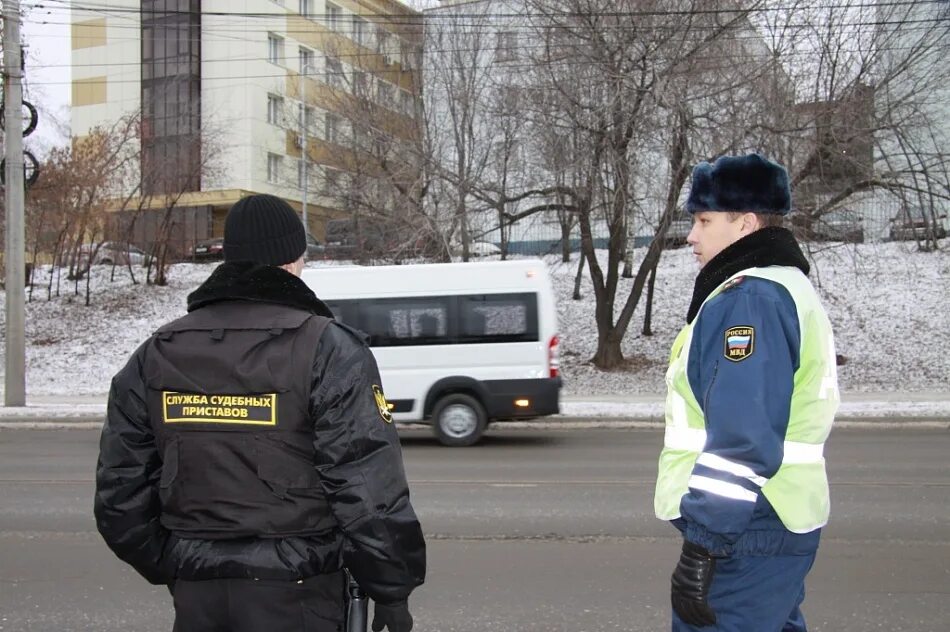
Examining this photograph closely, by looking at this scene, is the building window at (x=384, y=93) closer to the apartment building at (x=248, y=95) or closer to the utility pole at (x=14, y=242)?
the apartment building at (x=248, y=95)

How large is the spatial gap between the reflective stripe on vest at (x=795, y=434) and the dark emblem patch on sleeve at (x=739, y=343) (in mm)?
182

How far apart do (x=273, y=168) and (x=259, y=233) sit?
43.4 m

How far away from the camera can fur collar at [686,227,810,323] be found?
102 inches

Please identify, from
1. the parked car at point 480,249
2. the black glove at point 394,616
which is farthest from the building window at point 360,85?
the black glove at point 394,616

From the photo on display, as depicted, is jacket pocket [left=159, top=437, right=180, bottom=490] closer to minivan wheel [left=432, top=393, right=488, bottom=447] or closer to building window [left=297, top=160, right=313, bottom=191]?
minivan wheel [left=432, top=393, right=488, bottom=447]

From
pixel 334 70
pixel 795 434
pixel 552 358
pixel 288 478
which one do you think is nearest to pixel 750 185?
pixel 795 434

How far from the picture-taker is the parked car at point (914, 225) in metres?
20.1

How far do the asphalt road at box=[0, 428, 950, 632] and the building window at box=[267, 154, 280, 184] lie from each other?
3316 cm

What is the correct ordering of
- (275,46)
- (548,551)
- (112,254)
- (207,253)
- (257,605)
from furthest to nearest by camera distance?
1. (275,46)
2. (207,253)
3. (112,254)
4. (548,551)
5. (257,605)

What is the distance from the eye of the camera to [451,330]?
12047 millimetres

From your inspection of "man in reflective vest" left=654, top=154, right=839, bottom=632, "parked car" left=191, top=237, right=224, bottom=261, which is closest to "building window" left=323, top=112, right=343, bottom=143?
"parked car" left=191, top=237, right=224, bottom=261

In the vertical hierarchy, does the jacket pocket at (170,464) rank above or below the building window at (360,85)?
below

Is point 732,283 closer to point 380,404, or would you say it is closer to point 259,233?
point 380,404

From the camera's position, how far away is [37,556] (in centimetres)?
608
